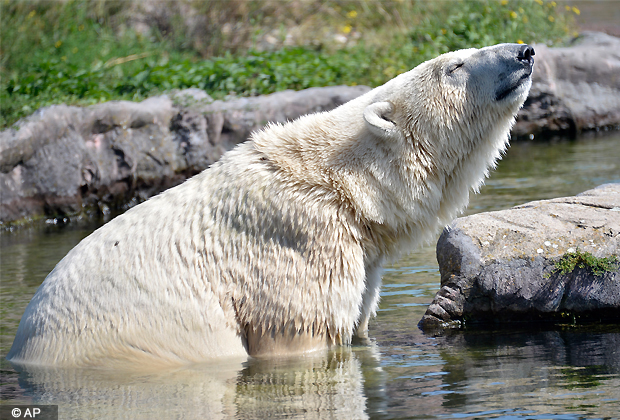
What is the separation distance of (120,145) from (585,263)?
6040 millimetres

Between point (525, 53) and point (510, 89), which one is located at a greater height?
point (525, 53)

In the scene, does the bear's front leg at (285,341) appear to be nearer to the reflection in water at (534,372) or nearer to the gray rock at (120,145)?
the reflection in water at (534,372)

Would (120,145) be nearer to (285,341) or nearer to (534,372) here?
(285,341)

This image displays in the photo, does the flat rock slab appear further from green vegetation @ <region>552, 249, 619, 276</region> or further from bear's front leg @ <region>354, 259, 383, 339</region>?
bear's front leg @ <region>354, 259, 383, 339</region>

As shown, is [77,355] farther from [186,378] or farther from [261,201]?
[261,201]

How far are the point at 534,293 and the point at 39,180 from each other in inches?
238

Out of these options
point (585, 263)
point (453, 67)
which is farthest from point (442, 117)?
point (585, 263)

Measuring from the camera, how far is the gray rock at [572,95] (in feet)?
34.7

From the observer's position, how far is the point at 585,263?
13.8 feet

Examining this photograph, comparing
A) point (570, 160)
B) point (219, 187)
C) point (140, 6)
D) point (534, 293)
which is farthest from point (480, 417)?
point (140, 6)

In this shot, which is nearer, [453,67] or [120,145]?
[453,67]

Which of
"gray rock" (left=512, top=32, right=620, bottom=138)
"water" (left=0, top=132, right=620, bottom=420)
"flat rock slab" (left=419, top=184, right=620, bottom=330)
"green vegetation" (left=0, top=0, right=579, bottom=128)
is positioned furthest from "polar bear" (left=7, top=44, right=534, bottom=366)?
"gray rock" (left=512, top=32, right=620, bottom=138)

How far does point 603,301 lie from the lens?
4156 millimetres

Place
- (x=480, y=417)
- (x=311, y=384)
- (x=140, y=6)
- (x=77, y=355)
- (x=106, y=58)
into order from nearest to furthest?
1. (x=480, y=417)
2. (x=311, y=384)
3. (x=77, y=355)
4. (x=106, y=58)
5. (x=140, y=6)
